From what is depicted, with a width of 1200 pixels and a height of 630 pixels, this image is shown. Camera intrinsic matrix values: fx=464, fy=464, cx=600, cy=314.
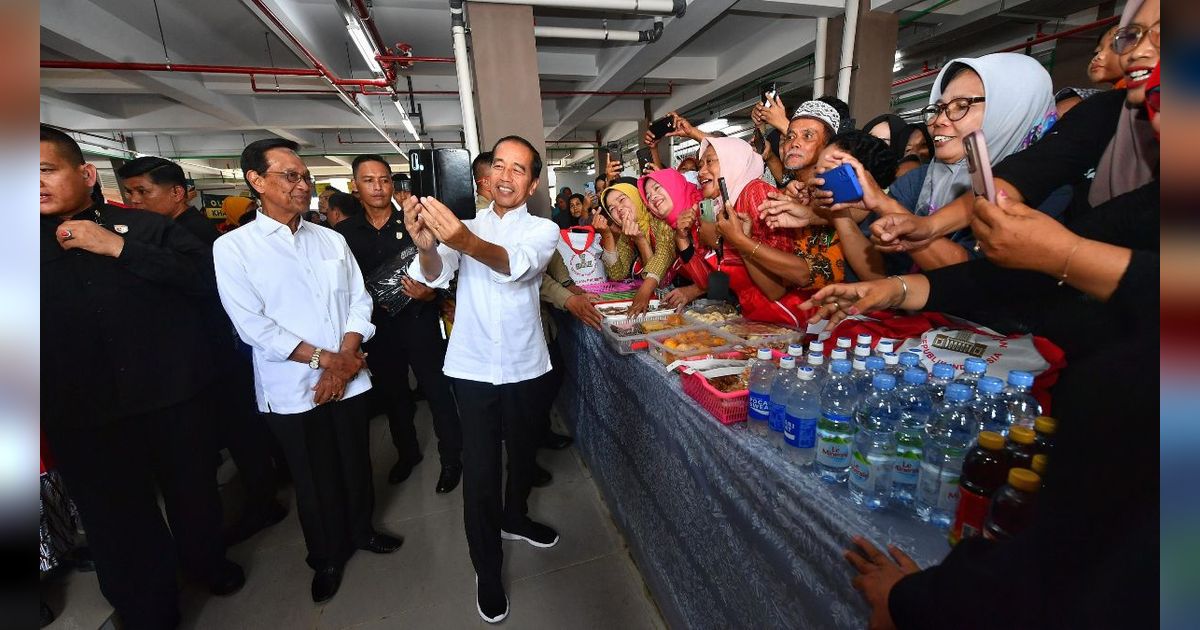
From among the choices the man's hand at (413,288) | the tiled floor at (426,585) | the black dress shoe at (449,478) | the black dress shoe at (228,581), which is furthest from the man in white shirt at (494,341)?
the black dress shoe at (228,581)

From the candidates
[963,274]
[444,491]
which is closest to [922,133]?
[963,274]

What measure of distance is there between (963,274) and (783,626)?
102cm

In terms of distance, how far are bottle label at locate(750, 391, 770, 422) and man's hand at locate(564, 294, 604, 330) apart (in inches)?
43.6

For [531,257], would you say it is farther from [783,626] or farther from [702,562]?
[783,626]

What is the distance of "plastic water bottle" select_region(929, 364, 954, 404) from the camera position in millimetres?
1021

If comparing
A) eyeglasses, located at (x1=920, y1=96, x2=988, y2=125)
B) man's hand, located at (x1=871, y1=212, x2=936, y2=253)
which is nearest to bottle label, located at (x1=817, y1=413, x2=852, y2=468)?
man's hand, located at (x1=871, y1=212, x2=936, y2=253)

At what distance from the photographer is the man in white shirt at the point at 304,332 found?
1.69 metres

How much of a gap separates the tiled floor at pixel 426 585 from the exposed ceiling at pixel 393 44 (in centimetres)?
318

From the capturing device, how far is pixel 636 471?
2.02 meters

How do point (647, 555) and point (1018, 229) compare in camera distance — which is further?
point (647, 555)

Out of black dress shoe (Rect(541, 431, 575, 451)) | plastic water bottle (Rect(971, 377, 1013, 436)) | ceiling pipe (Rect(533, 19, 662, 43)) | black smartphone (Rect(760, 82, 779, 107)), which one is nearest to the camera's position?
plastic water bottle (Rect(971, 377, 1013, 436))

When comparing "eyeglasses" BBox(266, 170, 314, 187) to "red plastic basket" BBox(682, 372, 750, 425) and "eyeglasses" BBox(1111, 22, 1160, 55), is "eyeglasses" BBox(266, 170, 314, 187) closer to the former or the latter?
"red plastic basket" BBox(682, 372, 750, 425)

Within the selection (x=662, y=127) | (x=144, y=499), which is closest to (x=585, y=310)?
(x=662, y=127)

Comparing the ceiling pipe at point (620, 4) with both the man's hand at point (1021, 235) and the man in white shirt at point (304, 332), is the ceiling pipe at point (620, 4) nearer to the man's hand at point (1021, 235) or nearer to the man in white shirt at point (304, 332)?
the man in white shirt at point (304, 332)
